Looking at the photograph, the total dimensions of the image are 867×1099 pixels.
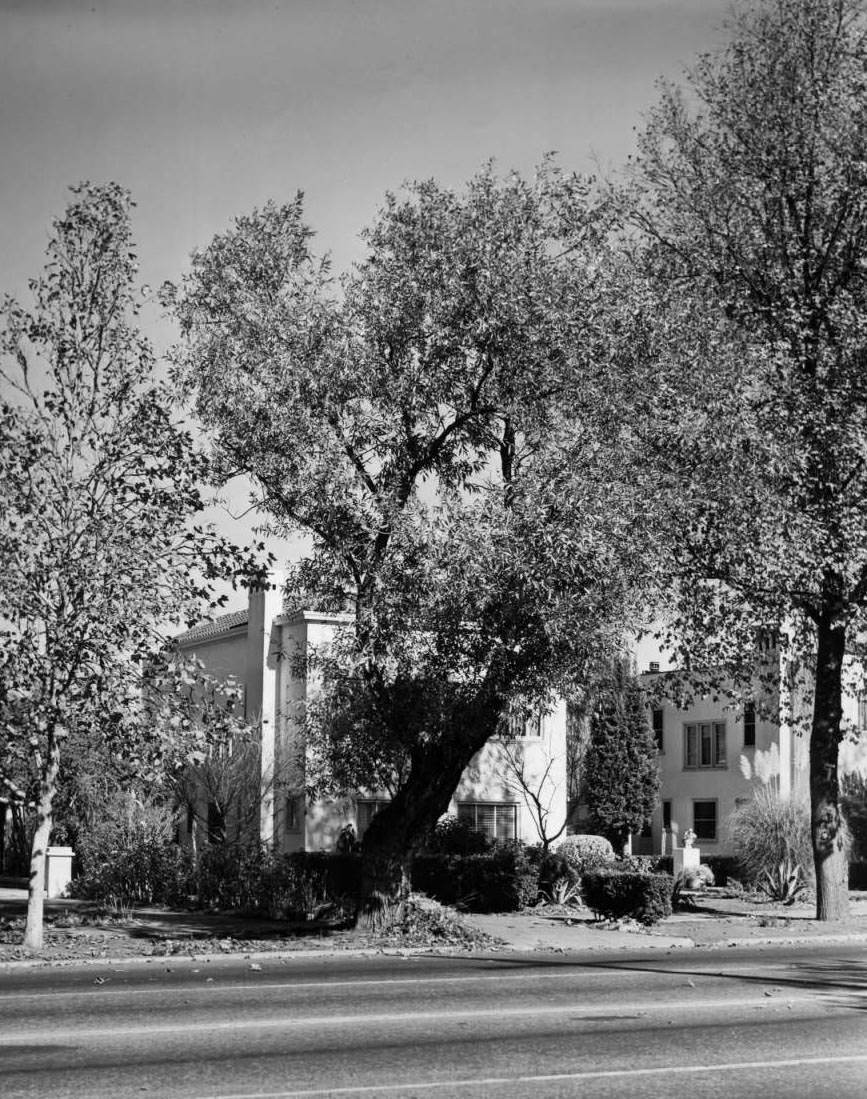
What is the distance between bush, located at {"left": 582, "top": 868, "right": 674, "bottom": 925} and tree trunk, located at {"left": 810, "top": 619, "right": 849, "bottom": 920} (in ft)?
12.7

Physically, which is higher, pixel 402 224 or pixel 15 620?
pixel 402 224

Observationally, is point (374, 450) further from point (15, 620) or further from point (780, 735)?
point (780, 735)

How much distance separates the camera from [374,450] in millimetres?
21797

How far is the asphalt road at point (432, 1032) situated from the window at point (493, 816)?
2506 centimetres

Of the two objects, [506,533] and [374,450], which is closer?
→ [506,533]

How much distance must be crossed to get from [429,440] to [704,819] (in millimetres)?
37686

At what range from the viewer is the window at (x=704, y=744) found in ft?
184

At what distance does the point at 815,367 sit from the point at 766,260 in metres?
2.51

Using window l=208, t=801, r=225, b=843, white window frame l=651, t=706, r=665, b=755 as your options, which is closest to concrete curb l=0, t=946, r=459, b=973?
window l=208, t=801, r=225, b=843

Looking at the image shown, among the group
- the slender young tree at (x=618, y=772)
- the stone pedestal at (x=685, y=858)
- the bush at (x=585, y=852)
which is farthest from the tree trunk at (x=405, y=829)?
the slender young tree at (x=618, y=772)

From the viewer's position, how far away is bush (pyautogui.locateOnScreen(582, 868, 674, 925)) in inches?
987

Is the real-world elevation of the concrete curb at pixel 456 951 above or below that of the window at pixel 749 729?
below

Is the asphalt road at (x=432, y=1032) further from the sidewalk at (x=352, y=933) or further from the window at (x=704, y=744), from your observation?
the window at (x=704, y=744)

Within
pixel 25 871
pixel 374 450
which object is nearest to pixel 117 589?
pixel 374 450
